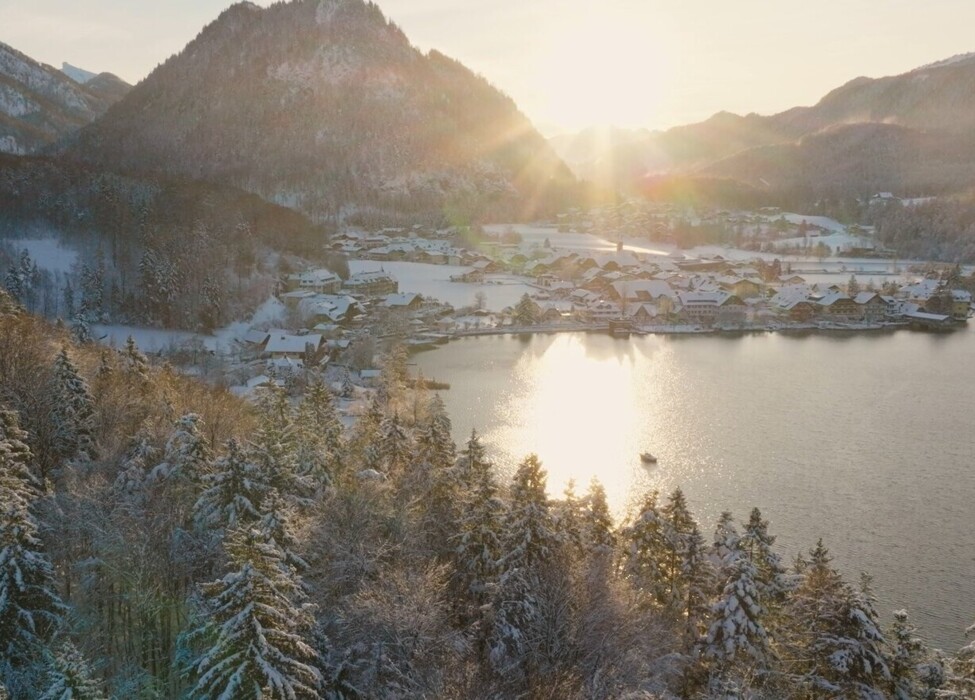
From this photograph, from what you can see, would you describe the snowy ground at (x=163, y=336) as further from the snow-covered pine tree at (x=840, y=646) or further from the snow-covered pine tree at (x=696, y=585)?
the snow-covered pine tree at (x=840, y=646)

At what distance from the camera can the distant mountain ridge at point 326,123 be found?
1898 inches

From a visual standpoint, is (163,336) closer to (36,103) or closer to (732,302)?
(732,302)

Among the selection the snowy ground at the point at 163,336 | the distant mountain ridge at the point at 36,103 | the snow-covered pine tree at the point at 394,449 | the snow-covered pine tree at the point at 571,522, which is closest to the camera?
the snow-covered pine tree at the point at 571,522

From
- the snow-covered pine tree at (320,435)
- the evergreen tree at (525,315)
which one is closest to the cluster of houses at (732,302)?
the evergreen tree at (525,315)

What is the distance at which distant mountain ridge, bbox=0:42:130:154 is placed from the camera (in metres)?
53.0

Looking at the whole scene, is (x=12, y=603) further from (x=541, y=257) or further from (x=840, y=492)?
(x=541, y=257)

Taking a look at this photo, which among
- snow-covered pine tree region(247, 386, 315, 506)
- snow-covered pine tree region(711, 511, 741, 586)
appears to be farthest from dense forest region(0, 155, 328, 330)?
snow-covered pine tree region(711, 511, 741, 586)

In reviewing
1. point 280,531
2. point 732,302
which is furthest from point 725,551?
point 732,302

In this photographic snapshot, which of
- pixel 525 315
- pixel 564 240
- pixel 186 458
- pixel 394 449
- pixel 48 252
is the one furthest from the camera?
pixel 564 240

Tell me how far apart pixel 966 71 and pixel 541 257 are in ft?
288

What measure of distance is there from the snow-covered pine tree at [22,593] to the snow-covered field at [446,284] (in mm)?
21971

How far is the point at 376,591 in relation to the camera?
16.3 feet

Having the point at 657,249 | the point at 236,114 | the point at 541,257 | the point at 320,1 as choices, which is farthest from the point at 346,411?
the point at 320,1

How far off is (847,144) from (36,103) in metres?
88.9
